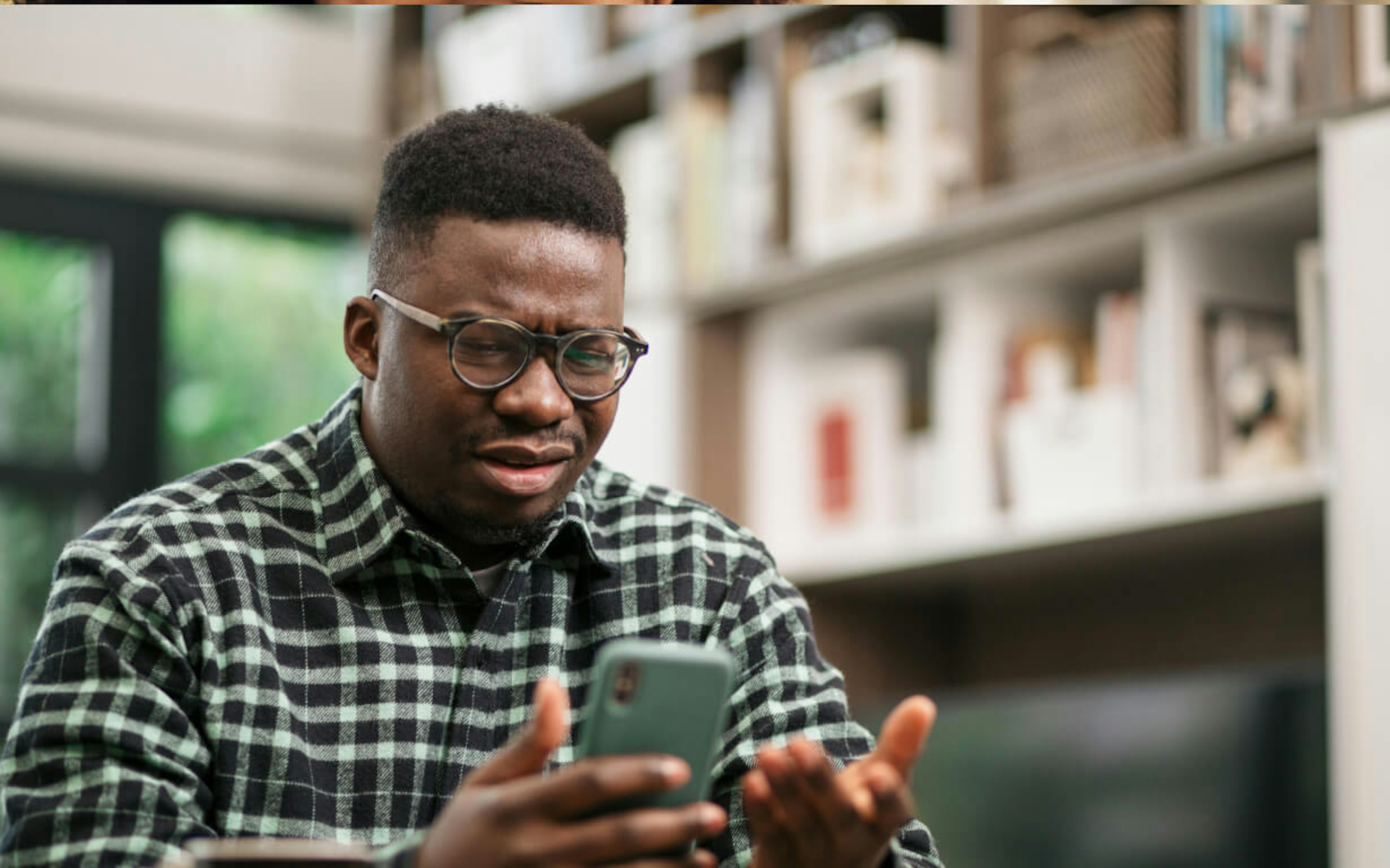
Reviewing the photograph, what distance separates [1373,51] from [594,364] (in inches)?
55.6

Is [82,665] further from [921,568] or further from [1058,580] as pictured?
[1058,580]

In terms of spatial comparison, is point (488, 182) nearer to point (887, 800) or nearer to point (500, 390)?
point (500, 390)

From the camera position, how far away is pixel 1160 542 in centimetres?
273

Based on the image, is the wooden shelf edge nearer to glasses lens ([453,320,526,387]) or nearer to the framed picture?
the framed picture

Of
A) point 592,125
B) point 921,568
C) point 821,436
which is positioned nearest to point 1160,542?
point 921,568

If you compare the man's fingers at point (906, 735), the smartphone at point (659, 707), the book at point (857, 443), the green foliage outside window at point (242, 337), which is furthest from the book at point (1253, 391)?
the green foliage outside window at point (242, 337)

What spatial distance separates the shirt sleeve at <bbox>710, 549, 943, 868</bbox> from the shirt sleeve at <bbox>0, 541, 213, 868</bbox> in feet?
1.21

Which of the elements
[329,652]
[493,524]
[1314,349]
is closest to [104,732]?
[329,652]

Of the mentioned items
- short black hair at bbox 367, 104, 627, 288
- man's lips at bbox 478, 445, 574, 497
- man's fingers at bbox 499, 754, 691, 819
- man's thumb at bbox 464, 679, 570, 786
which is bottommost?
man's fingers at bbox 499, 754, 691, 819

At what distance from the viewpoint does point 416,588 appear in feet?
4.43

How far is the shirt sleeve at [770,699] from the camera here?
1288 millimetres

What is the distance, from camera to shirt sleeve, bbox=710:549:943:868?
1288 millimetres

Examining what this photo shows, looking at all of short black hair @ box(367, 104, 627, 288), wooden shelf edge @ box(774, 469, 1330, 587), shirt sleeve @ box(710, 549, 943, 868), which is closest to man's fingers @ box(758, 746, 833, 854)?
shirt sleeve @ box(710, 549, 943, 868)

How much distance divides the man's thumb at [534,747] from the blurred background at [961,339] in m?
1.55
